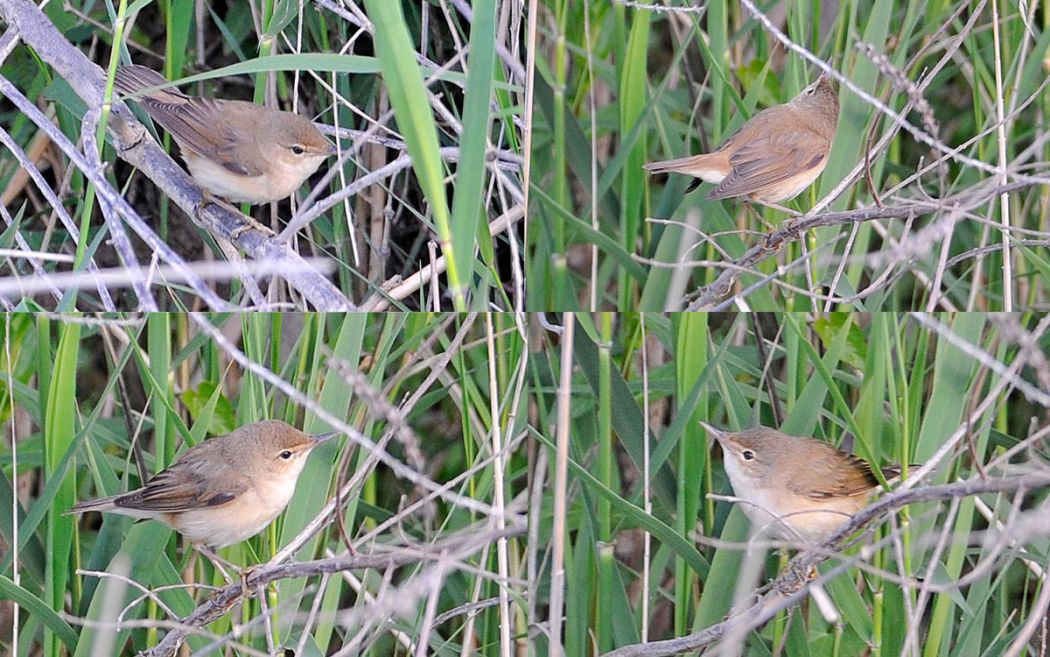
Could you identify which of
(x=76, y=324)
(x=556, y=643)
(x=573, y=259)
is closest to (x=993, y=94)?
(x=573, y=259)

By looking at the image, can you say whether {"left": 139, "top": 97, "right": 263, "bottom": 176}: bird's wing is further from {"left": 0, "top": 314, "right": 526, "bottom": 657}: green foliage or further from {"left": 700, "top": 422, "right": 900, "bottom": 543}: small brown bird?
{"left": 700, "top": 422, "right": 900, "bottom": 543}: small brown bird

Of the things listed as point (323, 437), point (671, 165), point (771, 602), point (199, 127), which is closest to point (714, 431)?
point (771, 602)

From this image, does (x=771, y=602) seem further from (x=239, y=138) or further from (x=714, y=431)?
(x=239, y=138)

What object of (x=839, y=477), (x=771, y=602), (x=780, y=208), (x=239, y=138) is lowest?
(x=771, y=602)

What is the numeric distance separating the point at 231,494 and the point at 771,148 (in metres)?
0.74

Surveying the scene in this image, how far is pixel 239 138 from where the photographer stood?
3.53 ft

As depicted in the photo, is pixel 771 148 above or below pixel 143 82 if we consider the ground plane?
below

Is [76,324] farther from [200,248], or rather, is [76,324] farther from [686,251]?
[686,251]

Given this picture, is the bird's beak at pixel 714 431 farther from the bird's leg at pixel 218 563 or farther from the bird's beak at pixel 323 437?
the bird's leg at pixel 218 563

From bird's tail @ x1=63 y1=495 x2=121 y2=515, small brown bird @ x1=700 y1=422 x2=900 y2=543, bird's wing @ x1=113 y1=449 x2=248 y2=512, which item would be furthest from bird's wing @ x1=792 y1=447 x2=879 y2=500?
bird's tail @ x1=63 y1=495 x2=121 y2=515

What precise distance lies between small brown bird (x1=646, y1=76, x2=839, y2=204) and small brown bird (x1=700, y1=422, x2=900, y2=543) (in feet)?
0.98

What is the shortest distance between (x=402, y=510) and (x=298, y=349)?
0.74 feet

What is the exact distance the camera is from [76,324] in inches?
43.3

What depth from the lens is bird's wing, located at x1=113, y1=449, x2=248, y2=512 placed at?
3.64 feet
